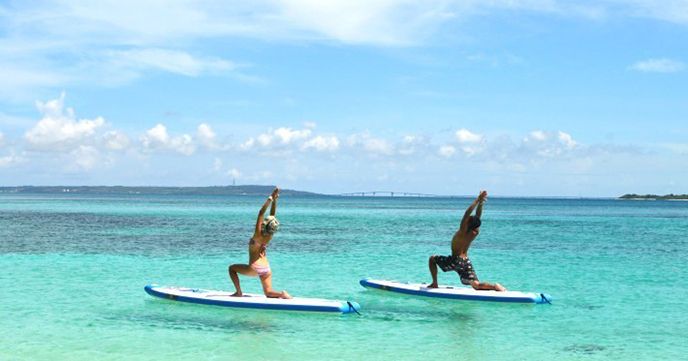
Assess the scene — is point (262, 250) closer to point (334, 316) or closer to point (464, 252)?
point (334, 316)

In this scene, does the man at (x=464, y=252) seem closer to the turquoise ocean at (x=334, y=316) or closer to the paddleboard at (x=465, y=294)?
the paddleboard at (x=465, y=294)

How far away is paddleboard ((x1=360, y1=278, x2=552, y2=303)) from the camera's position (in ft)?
54.2

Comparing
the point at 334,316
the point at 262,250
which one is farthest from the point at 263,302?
the point at 334,316

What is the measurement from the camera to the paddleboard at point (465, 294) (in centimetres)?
1652

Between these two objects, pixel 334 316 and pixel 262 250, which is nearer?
pixel 334 316

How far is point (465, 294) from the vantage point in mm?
16719

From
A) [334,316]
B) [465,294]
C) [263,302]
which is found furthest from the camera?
[465,294]

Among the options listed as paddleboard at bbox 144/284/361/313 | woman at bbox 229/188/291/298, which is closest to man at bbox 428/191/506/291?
paddleboard at bbox 144/284/361/313

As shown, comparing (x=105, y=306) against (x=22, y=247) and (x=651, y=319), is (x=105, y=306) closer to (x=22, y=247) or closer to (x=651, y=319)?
(x=651, y=319)

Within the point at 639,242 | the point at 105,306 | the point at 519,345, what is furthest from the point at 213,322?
the point at 639,242

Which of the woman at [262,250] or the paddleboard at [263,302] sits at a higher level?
the woman at [262,250]

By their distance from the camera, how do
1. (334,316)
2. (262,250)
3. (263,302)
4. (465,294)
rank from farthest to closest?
(465,294), (262,250), (263,302), (334,316)

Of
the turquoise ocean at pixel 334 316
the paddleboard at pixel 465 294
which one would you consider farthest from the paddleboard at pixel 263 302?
the paddleboard at pixel 465 294

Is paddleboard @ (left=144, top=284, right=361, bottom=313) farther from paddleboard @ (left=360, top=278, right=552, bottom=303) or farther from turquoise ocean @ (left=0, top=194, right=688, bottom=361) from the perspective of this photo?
paddleboard @ (left=360, top=278, right=552, bottom=303)
